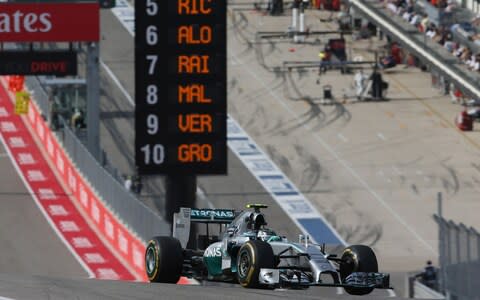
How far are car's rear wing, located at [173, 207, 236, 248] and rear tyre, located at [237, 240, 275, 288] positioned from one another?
5.37ft

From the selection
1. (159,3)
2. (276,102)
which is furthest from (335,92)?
(159,3)

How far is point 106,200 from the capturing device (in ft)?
156

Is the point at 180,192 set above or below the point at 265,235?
below

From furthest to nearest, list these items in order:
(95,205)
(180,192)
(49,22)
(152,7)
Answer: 1. (49,22)
2. (95,205)
3. (180,192)
4. (152,7)

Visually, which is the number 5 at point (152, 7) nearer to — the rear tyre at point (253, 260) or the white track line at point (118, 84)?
the rear tyre at point (253, 260)

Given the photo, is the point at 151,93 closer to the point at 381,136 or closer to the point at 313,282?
the point at 313,282

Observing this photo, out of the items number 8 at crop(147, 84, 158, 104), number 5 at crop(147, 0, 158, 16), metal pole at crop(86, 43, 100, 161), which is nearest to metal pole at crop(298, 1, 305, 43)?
metal pole at crop(86, 43, 100, 161)

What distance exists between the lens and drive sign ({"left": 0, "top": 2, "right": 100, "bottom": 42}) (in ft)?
161

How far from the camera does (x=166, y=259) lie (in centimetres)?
2427

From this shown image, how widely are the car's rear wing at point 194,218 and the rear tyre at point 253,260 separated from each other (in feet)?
5.37

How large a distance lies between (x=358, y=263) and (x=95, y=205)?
1069 inches

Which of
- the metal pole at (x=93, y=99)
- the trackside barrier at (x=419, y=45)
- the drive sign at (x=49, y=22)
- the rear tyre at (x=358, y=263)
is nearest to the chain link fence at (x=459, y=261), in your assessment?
the rear tyre at (x=358, y=263)

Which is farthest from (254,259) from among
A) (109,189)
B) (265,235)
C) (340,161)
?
(340,161)

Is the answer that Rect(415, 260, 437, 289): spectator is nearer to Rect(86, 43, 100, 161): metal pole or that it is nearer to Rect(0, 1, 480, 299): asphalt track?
Rect(0, 1, 480, 299): asphalt track
